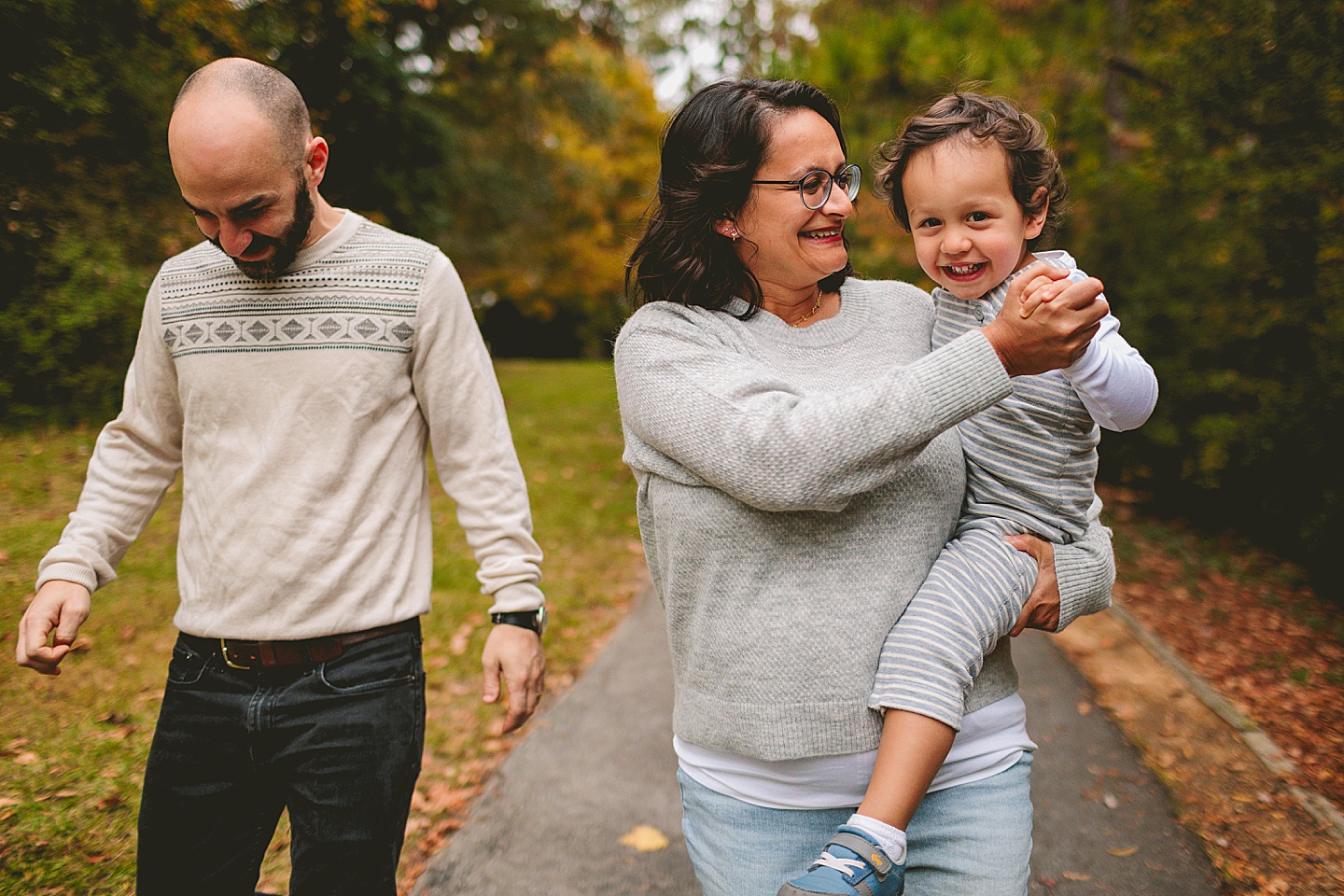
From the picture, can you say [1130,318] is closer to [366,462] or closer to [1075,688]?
[1075,688]

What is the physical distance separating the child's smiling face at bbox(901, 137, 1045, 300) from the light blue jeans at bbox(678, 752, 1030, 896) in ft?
3.25

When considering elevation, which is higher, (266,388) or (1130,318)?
(266,388)

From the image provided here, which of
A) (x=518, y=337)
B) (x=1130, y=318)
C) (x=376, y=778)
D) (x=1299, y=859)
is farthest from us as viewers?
(x=518, y=337)

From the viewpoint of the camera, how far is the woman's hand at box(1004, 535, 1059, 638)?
183 centimetres

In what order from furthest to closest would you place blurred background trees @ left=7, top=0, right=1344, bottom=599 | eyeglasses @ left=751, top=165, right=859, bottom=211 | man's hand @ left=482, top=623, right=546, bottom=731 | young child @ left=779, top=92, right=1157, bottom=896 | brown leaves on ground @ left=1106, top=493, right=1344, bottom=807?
brown leaves on ground @ left=1106, top=493, right=1344, bottom=807 < blurred background trees @ left=7, top=0, right=1344, bottom=599 < man's hand @ left=482, top=623, right=546, bottom=731 < eyeglasses @ left=751, top=165, right=859, bottom=211 < young child @ left=779, top=92, right=1157, bottom=896

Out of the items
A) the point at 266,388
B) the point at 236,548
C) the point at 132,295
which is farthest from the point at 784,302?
the point at 132,295

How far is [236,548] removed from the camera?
2.05 m

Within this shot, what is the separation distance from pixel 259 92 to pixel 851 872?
1.88 meters

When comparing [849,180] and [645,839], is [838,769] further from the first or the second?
[645,839]

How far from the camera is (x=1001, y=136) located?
1926 mm

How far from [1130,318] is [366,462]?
26.5ft

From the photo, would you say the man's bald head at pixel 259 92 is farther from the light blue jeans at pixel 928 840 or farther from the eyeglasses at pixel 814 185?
the light blue jeans at pixel 928 840

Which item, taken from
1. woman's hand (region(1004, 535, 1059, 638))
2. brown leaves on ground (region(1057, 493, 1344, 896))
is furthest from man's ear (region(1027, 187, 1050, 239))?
brown leaves on ground (region(1057, 493, 1344, 896))

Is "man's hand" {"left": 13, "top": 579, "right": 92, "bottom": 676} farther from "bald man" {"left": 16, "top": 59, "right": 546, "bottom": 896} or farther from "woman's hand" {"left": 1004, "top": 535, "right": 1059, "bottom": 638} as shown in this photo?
"woman's hand" {"left": 1004, "top": 535, "right": 1059, "bottom": 638}
